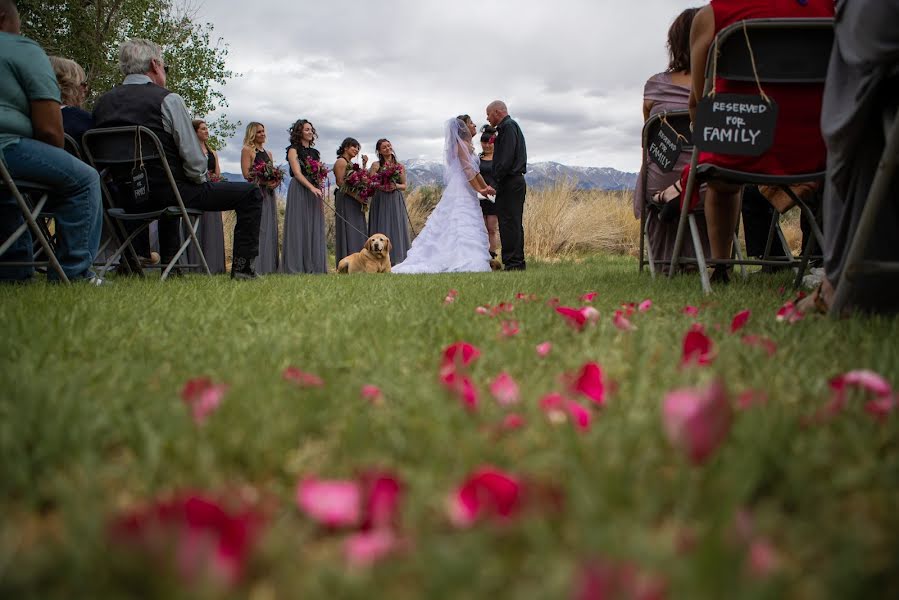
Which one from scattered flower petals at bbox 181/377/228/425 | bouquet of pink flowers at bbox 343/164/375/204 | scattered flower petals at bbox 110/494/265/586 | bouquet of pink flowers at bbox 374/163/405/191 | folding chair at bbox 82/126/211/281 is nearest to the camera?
scattered flower petals at bbox 110/494/265/586

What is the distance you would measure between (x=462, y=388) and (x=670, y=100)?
14.3ft

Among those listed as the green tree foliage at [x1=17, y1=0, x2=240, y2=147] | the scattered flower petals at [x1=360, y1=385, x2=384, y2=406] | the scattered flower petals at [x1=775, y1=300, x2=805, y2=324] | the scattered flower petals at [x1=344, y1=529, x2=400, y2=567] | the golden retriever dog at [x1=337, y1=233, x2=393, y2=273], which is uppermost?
the green tree foliage at [x1=17, y1=0, x2=240, y2=147]

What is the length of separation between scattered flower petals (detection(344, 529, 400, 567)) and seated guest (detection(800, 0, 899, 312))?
198cm

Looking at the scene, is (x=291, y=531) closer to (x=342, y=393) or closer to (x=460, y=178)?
(x=342, y=393)

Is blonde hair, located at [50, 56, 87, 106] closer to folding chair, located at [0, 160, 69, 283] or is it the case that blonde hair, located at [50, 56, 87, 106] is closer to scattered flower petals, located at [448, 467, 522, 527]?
folding chair, located at [0, 160, 69, 283]

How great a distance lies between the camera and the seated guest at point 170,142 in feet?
15.8

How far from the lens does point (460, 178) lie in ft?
32.7

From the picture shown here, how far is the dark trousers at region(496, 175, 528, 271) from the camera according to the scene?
8.40 m

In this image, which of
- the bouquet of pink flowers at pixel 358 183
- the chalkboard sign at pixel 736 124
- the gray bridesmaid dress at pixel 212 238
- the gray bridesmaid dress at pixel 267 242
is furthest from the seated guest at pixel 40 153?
the bouquet of pink flowers at pixel 358 183

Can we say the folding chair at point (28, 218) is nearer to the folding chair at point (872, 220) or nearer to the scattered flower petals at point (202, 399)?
the scattered flower petals at point (202, 399)

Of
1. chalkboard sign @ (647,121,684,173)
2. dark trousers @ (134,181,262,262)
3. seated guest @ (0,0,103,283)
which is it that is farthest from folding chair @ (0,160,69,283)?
chalkboard sign @ (647,121,684,173)

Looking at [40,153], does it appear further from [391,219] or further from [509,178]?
[391,219]

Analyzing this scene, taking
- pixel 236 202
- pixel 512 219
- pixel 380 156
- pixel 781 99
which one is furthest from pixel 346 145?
pixel 781 99

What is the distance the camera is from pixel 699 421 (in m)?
0.77
